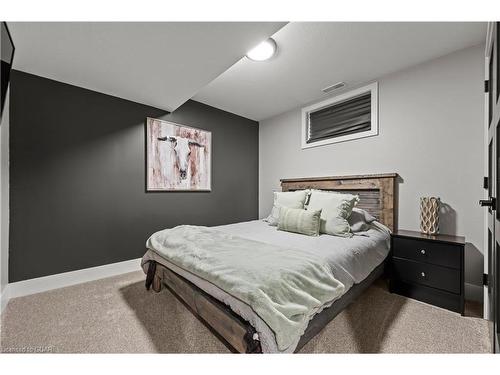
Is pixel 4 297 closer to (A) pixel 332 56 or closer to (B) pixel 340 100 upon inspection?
(A) pixel 332 56

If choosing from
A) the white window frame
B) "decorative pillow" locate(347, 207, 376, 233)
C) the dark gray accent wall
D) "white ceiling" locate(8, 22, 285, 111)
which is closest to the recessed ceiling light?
"white ceiling" locate(8, 22, 285, 111)

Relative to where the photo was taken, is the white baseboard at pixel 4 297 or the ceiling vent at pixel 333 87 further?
the ceiling vent at pixel 333 87

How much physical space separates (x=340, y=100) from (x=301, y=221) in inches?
76.0

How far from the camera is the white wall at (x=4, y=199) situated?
1880 mm

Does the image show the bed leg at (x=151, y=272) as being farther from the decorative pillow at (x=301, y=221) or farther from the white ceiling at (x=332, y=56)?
the white ceiling at (x=332, y=56)

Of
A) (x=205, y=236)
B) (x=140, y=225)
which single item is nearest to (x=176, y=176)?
(x=140, y=225)

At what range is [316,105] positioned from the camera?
3309 mm

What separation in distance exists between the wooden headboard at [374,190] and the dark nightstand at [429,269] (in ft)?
1.36

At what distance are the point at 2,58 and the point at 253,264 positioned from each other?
7.39 ft

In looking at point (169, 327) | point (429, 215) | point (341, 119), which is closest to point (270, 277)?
point (169, 327)

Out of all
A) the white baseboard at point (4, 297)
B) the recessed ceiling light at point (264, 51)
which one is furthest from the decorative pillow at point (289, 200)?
the white baseboard at point (4, 297)

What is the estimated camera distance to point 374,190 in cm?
265

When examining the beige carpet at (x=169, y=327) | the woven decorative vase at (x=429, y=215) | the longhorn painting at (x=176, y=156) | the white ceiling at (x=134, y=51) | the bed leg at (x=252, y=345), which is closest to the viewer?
the bed leg at (x=252, y=345)

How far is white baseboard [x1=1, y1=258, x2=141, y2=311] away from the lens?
2.02 meters
